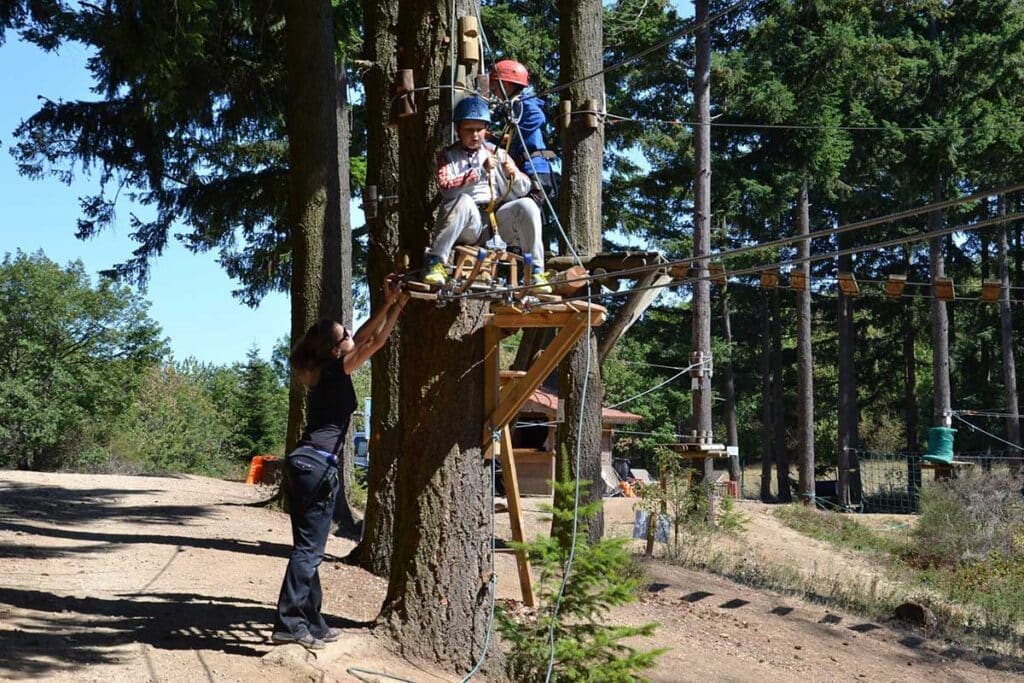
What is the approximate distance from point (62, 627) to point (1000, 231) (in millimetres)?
35195

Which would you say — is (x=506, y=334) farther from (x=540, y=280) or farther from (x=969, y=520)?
(x=969, y=520)

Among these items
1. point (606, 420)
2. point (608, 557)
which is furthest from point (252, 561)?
point (606, 420)

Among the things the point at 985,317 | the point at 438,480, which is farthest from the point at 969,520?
the point at 985,317

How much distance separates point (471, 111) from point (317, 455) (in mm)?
2381

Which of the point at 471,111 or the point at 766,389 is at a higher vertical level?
the point at 471,111

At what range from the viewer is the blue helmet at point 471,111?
7.15 m

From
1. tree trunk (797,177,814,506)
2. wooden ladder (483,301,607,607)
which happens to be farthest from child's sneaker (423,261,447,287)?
tree trunk (797,177,814,506)

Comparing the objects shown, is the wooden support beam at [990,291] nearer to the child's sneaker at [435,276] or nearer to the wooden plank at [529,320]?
the wooden plank at [529,320]

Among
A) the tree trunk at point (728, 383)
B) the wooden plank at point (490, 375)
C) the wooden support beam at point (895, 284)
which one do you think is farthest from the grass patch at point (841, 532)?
the wooden plank at point (490, 375)

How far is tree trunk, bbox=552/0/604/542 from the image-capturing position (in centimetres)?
1211

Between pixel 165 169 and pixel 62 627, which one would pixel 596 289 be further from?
pixel 165 169

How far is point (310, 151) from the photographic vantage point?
12.4 metres

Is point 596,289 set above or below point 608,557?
above

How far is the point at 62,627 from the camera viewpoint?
23.0ft
